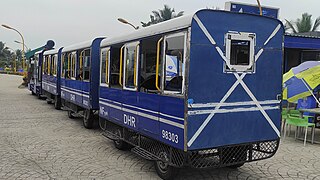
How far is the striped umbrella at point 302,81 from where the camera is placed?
8.36 m

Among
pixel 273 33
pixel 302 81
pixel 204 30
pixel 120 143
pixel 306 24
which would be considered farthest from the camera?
pixel 306 24

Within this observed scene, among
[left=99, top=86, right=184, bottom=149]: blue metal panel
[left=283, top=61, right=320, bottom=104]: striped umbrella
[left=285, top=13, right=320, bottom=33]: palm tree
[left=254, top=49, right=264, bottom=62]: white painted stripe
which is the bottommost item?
[left=99, top=86, right=184, bottom=149]: blue metal panel

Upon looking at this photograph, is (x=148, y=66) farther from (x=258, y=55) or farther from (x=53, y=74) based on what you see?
(x=53, y=74)

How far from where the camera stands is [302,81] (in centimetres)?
861

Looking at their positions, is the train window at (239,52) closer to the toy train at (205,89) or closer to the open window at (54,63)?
the toy train at (205,89)

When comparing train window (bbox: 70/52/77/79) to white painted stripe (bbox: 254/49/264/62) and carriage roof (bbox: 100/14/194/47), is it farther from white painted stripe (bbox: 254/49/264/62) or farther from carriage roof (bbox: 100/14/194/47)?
white painted stripe (bbox: 254/49/264/62)

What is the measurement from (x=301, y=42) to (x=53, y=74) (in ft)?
35.5

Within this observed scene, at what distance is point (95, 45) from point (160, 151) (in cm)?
462

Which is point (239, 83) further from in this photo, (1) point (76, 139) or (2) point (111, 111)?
(1) point (76, 139)

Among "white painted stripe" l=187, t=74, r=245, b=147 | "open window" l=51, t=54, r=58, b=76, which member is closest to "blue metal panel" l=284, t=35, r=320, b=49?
"open window" l=51, t=54, r=58, b=76

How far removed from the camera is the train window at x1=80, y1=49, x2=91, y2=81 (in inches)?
361

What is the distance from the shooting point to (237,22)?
4.59 m

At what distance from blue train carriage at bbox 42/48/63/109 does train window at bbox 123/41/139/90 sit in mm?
7233

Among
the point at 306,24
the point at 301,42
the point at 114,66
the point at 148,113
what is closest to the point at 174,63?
the point at 148,113
